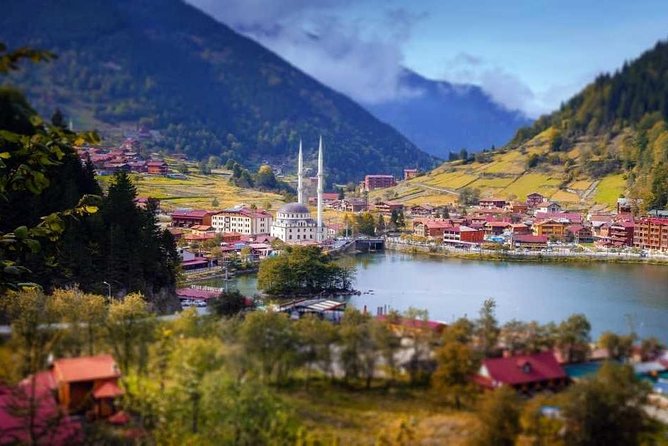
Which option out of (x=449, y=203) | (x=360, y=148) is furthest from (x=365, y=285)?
(x=360, y=148)

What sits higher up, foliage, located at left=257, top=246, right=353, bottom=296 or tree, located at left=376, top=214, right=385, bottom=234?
tree, located at left=376, top=214, right=385, bottom=234

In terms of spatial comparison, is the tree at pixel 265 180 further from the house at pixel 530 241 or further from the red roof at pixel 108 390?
the red roof at pixel 108 390

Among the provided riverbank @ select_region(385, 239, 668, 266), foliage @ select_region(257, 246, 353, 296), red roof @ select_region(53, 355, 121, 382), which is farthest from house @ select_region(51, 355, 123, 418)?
riverbank @ select_region(385, 239, 668, 266)

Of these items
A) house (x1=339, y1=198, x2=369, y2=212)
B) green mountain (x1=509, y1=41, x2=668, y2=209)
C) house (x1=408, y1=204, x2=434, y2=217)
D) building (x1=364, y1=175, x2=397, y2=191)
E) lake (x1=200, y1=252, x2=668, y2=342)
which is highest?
green mountain (x1=509, y1=41, x2=668, y2=209)

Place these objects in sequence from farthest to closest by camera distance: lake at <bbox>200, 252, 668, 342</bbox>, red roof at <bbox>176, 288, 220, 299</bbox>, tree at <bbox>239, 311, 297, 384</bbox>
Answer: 1. red roof at <bbox>176, 288, 220, 299</bbox>
2. lake at <bbox>200, 252, 668, 342</bbox>
3. tree at <bbox>239, 311, 297, 384</bbox>

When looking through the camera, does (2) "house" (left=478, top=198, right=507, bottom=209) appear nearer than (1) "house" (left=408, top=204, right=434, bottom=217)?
No

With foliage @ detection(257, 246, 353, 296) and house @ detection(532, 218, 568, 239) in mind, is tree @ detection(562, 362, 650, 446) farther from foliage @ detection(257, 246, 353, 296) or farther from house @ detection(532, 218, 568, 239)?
house @ detection(532, 218, 568, 239)

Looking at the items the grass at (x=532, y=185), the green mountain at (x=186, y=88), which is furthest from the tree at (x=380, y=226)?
the grass at (x=532, y=185)
